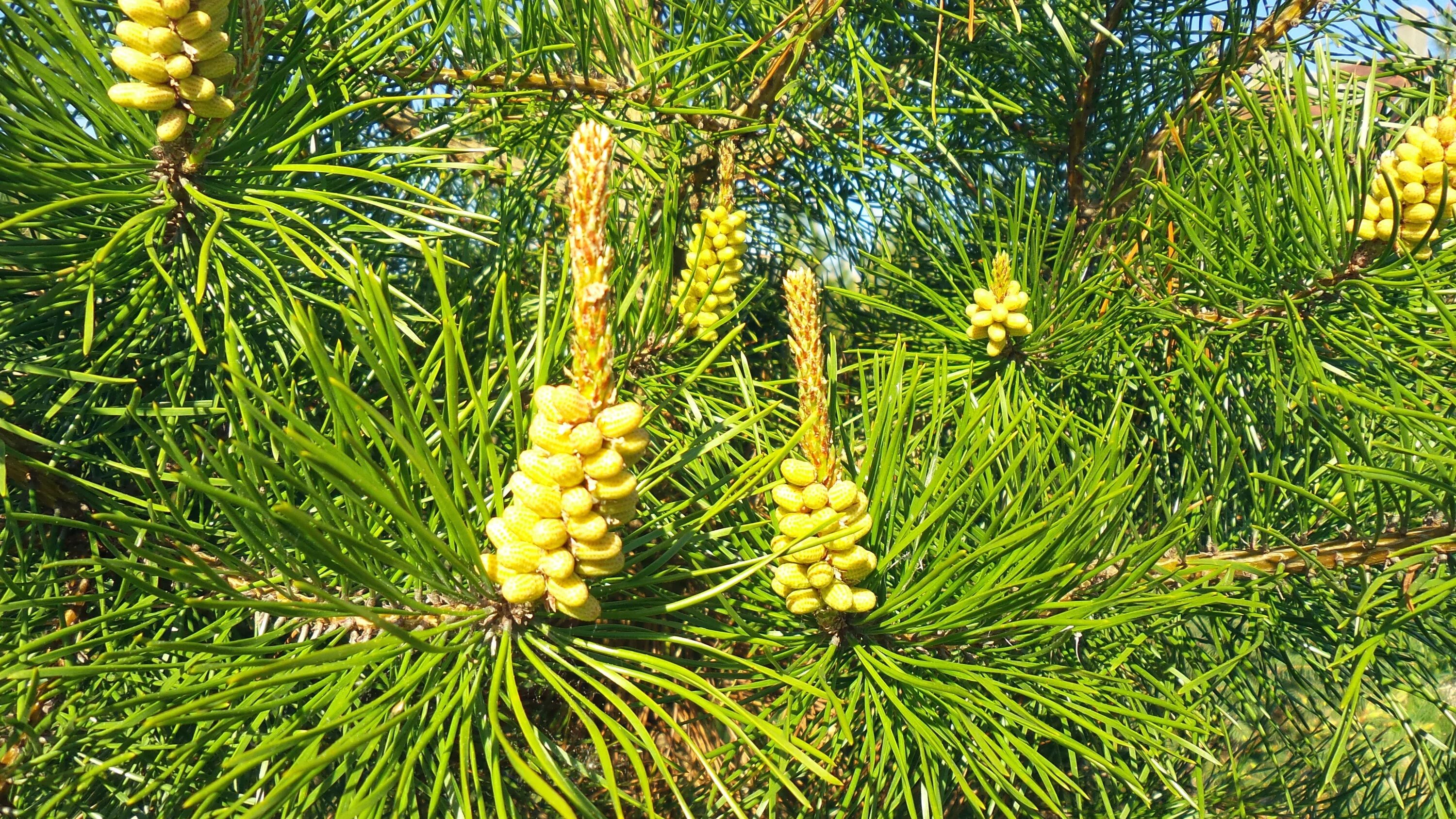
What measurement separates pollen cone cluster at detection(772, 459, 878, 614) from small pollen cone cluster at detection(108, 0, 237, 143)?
0.42m

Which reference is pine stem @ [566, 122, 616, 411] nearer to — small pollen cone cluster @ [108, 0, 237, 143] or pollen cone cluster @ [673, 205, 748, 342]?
small pollen cone cluster @ [108, 0, 237, 143]

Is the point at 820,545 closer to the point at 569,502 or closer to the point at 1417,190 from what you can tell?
the point at 569,502

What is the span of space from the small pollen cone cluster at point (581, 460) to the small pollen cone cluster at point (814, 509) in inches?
5.5

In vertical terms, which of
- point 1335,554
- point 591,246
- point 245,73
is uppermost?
point 245,73

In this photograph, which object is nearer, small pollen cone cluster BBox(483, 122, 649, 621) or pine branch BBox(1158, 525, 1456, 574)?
small pollen cone cluster BBox(483, 122, 649, 621)

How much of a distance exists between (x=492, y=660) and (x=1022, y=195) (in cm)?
74

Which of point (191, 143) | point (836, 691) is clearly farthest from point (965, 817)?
point (191, 143)

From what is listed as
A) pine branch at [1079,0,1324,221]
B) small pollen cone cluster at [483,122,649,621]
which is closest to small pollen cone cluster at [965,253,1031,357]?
pine branch at [1079,0,1324,221]

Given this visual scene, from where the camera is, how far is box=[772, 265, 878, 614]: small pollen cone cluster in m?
0.58

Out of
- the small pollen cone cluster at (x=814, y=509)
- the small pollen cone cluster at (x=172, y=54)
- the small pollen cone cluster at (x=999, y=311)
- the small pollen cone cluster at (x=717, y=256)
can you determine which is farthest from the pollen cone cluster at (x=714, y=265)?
the small pollen cone cluster at (x=172, y=54)

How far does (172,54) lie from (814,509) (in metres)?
0.47

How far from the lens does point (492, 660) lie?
22.2 inches

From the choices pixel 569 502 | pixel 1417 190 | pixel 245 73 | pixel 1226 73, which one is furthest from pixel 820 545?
pixel 1226 73

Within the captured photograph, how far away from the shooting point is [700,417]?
819 mm
